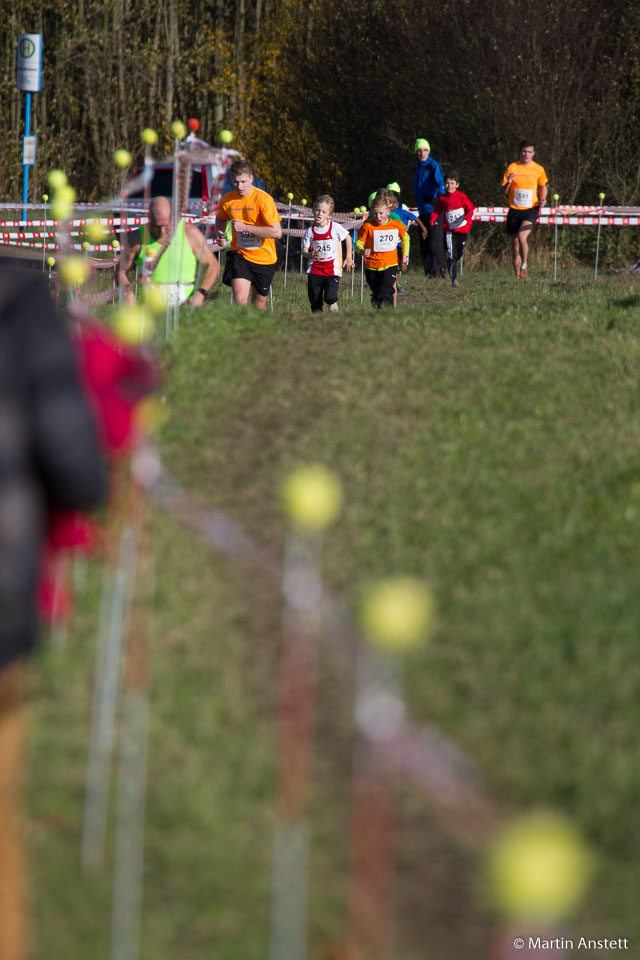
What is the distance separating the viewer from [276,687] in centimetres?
469

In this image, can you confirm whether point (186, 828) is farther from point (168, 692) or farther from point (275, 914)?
point (168, 692)

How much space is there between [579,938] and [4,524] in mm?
1833

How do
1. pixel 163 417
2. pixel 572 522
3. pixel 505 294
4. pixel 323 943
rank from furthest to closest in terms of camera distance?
pixel 505 294 < pixel 163 417 < pixel 572 522 < pixel 323 943

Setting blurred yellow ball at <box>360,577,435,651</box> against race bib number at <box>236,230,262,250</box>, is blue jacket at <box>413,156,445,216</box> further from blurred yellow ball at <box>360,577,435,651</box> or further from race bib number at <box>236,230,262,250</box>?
blurred yellow ball at <box>360,577,435,651</box>

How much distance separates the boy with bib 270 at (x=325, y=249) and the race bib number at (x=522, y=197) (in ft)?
20.2

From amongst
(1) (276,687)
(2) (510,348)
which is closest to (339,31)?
(2) (510,348)

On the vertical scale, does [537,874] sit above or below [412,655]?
above

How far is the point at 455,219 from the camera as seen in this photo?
2120cm

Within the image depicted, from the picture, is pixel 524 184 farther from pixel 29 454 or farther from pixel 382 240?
pixel 29 454

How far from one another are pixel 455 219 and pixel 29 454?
19.3 meters

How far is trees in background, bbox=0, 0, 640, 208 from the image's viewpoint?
2605cm

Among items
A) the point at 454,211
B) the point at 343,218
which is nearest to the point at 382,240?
the point at 343,218

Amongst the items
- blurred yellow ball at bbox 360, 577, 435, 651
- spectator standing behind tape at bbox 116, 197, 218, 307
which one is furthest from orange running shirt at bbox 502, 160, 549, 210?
blurred yellow ball at bbox 360, 577, 435, 651

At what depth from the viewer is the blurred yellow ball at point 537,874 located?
5.89 ft
